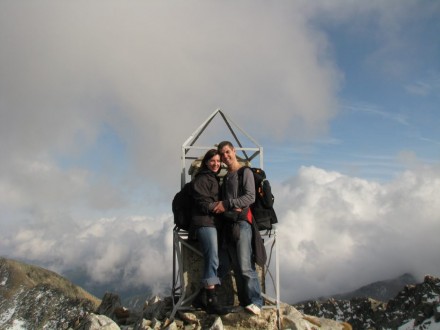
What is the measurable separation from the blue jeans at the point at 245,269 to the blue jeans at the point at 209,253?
1.68ft

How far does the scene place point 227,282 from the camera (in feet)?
40.4

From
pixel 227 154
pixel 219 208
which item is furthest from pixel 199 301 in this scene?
pixel 227 154

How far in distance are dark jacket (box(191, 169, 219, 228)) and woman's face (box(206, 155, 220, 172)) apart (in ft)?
0.37

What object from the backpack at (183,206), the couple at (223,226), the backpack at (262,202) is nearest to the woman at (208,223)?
the couple at (223,226)

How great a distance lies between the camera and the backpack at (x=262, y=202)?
11258 millimetres

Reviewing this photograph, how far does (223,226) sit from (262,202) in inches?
46.6

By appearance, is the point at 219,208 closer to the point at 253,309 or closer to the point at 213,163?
the point at 213,163

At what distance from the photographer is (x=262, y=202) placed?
11.4m

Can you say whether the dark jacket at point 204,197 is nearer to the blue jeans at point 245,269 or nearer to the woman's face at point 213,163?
the woman's face at point 213,163

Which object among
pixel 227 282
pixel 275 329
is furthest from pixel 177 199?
pixel 275 329

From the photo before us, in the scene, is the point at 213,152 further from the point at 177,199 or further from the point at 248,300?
the point at 248,300

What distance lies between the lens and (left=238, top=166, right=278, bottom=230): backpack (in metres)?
11.3

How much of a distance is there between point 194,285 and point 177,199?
2569mm

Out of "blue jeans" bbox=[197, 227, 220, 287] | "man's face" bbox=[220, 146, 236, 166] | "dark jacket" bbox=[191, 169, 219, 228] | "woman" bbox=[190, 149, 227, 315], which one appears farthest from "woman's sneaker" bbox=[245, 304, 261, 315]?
"man's face" bbox=[220, 146, 236, 166]
